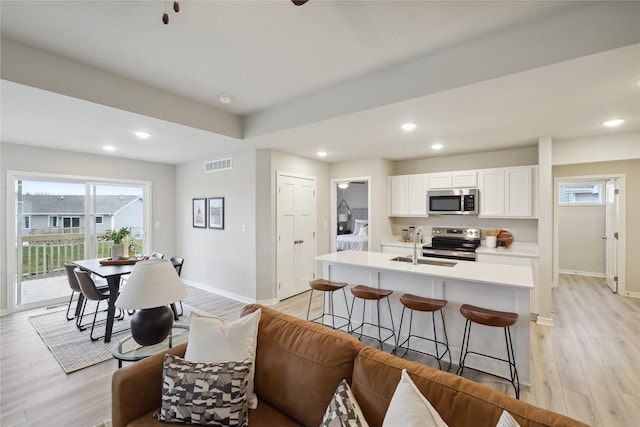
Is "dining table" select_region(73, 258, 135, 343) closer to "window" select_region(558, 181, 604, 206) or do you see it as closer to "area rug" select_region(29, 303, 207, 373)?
"area rug" select_region(29, 303, 207, 373)

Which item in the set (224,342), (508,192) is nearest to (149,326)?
(224,342)

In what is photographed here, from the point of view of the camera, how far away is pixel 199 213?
5410mm

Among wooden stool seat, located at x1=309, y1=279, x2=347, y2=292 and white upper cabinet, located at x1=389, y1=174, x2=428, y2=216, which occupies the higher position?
white upper cabinet, located at x1=389, y1=174, x2=428, y2=216

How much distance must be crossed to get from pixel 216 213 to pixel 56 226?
2.47 m

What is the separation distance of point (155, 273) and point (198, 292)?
361 cm

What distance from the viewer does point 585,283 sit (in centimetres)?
541

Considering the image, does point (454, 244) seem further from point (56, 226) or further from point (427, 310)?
point (56, 226)

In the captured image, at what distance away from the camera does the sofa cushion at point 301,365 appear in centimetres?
131

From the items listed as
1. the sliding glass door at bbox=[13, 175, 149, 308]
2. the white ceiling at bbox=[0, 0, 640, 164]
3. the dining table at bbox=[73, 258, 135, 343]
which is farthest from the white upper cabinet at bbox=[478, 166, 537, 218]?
the sliding glass door at bbox=[13, 175, 149, 308]

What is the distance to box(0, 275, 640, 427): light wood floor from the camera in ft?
6.82

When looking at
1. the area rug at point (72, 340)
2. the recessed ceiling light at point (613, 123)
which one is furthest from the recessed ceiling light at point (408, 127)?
the area rug at point (72, 340)

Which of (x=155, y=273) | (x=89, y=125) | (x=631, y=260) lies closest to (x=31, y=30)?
(x=89, y=125)

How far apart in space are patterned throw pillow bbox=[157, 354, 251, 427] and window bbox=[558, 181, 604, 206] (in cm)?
709

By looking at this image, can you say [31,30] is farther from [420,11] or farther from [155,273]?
[420,11]
